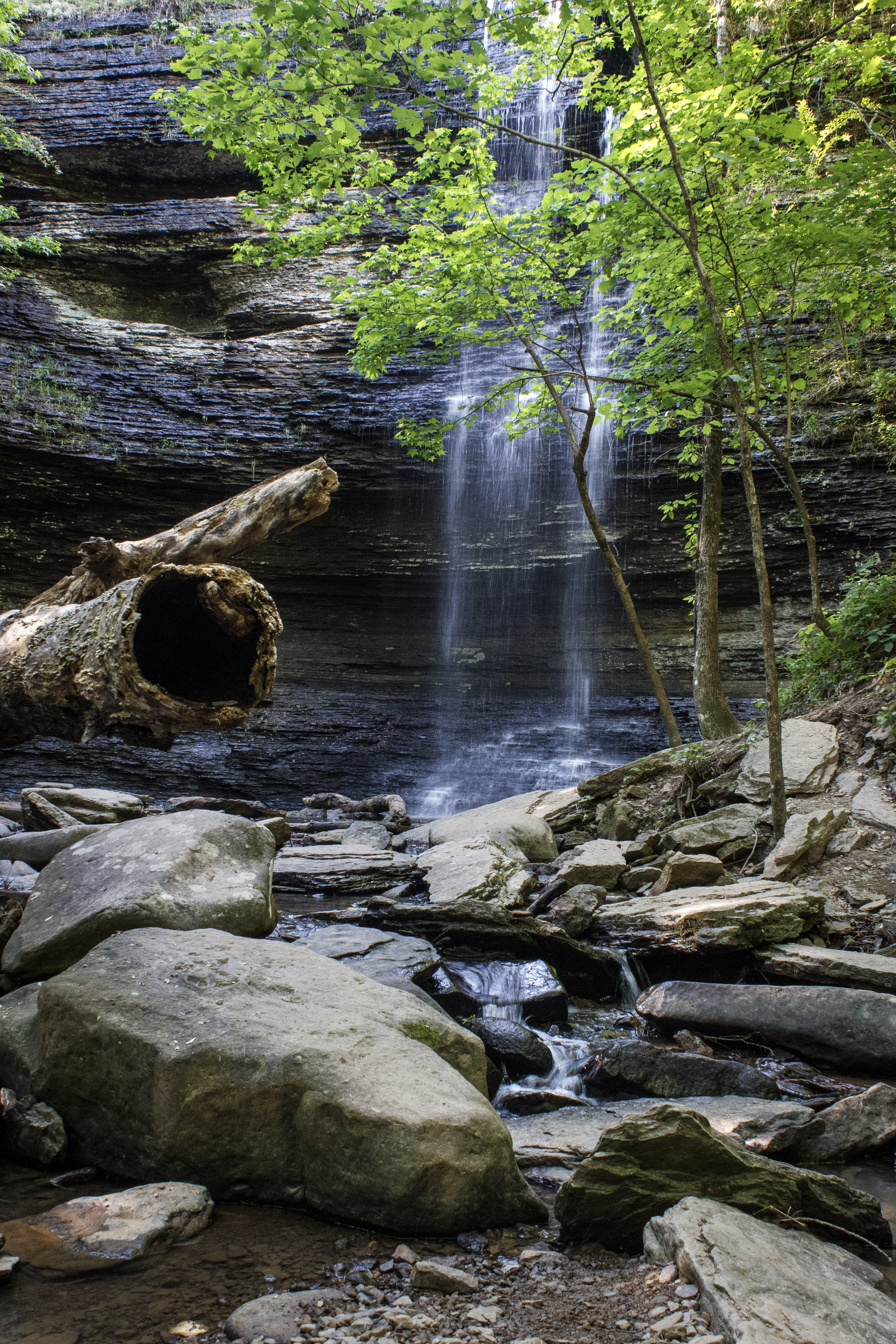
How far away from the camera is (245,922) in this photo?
13.0 ft

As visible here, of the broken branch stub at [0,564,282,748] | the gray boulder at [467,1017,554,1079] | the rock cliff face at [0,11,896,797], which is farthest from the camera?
the rock cliff face at [0,11,896,797]

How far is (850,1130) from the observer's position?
2.90 meters

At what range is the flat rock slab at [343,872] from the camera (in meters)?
7.07

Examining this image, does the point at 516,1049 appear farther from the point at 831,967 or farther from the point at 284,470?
the point at 284,470

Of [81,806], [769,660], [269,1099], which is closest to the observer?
[269,1099]

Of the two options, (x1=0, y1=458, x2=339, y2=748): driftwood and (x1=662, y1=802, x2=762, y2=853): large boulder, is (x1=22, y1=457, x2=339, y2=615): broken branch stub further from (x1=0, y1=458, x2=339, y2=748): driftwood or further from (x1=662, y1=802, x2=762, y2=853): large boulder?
(x1=662, y1=802, x2=762, y2=853): large boulder

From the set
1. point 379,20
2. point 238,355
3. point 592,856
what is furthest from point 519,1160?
point 238,355

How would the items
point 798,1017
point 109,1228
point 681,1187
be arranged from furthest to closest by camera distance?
1. point 798,1017
2. point 681,1187
3. point 109,1228

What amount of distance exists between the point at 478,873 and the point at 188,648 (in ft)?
12.1

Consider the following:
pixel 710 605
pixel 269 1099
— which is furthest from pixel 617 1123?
pixel 710 605

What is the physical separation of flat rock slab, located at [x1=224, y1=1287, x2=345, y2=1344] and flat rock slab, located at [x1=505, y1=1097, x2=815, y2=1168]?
950mm

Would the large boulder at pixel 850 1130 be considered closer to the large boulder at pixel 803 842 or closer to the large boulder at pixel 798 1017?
the large boulder at pixel 798 1017

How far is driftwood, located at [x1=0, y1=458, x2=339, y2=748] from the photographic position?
10.2 feet

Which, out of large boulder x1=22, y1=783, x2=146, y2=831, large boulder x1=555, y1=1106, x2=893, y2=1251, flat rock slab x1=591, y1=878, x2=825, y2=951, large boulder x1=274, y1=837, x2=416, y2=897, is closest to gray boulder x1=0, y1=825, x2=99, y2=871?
large boulder x1=22, y1=783, x2=146, y2=831
